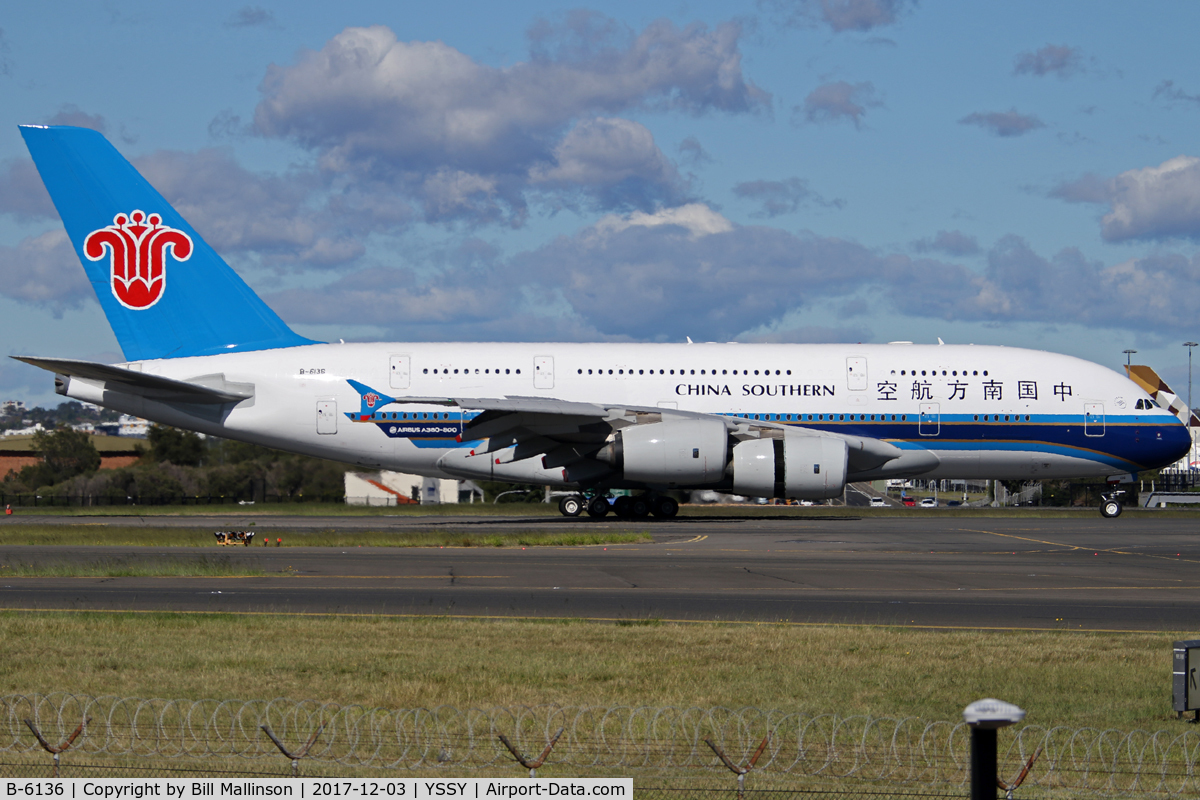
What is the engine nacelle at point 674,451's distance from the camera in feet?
113

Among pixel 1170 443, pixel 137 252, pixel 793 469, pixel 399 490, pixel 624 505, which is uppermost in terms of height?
pixel 137 252

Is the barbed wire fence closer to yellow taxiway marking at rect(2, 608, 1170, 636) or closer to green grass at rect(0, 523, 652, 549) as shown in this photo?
yellow taxiway marking at rect(2, 608, 1170, 636)

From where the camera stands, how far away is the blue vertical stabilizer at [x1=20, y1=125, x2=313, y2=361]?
119ft

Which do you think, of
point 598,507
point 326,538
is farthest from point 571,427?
point 326,538

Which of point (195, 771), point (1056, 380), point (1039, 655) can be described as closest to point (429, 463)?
point (1056, 380)

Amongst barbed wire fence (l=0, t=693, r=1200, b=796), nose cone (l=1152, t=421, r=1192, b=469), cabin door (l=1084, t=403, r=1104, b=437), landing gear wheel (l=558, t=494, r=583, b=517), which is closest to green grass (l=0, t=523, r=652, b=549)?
landing gear wheel (l=558, t=494, r=583, b=517)

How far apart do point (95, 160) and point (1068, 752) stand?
3510 cm

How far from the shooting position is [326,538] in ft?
90.5

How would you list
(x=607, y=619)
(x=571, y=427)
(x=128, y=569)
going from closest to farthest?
(x=607, y=619) < (x=128, y=569) < (x=571, y=427)

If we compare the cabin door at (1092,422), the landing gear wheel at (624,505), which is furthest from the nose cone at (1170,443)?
the landing gear wheel at (624,505)

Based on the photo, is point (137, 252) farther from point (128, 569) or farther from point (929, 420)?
point (929, 420)

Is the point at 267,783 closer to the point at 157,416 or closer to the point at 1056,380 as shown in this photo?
the point at 157,416

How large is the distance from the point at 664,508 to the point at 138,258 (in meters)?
18.5

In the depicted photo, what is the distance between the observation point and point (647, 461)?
34.4 metres
